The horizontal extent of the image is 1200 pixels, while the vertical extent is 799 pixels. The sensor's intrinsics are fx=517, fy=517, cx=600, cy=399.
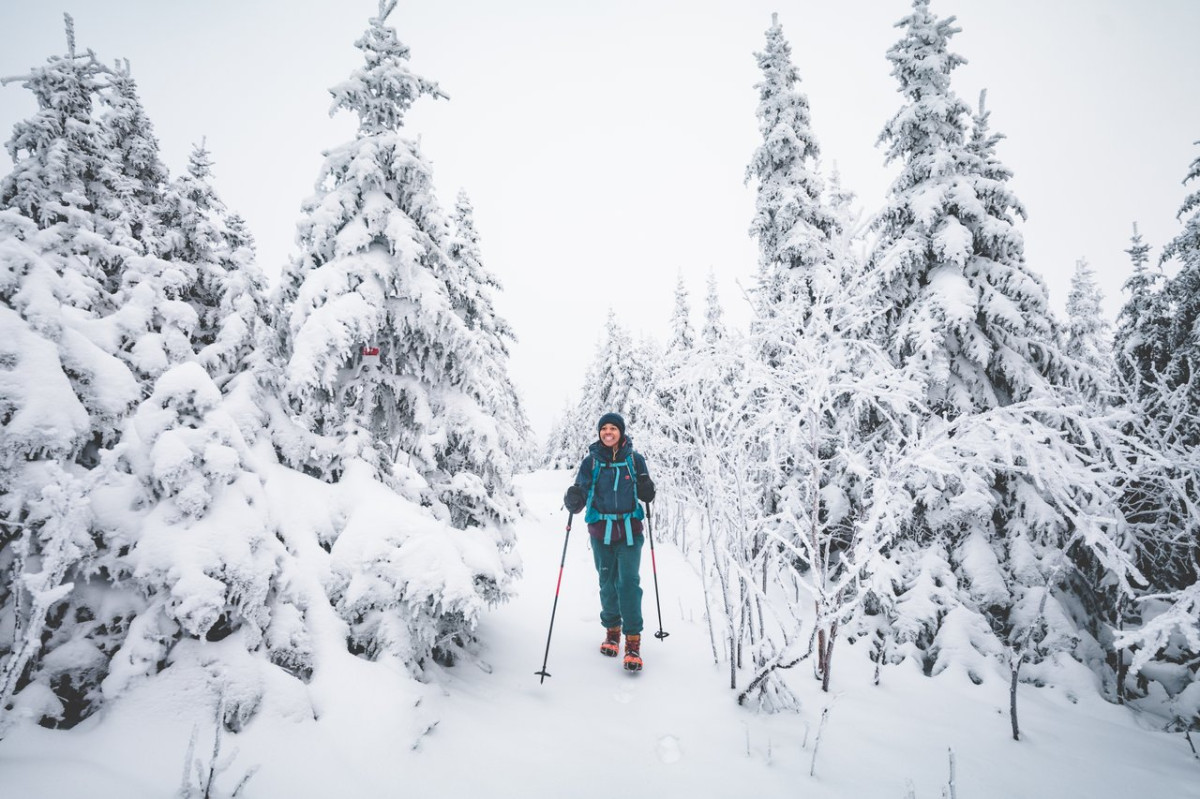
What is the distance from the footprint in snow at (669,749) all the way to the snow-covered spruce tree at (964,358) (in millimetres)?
4748

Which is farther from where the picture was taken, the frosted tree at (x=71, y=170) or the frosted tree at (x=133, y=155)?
the frosted tree at (x=133, y=155)

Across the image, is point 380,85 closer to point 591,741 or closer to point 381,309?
point 381,309

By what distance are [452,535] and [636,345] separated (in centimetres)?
3001

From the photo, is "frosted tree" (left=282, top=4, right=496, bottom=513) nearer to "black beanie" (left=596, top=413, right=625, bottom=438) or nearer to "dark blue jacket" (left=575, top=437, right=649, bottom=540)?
"dark blue jacket" (left=575, top=437, right=649, bottom=540)

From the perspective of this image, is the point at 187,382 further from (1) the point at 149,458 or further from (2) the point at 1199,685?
(2) the point at 1199,685

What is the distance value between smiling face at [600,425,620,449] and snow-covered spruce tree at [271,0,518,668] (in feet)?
4.31

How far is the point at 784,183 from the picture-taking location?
13.8m

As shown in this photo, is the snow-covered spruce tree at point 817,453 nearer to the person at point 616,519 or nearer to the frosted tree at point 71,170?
the person at point 616,519

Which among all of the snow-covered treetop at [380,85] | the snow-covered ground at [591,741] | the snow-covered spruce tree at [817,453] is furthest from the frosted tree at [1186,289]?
the snow-covered treetop at [380,85]

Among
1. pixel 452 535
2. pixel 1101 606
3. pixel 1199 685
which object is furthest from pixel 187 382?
pixel 1101 606

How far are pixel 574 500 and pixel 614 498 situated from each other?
461 mm

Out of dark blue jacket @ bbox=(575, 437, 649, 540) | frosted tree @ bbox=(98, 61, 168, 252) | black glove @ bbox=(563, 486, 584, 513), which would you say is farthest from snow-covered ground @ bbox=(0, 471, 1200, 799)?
frosted tree @ bbox=(98, 61, 168, 252)

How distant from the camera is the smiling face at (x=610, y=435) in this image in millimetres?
6184

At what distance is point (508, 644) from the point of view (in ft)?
20.0
